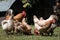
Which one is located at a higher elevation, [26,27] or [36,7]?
[36,7]

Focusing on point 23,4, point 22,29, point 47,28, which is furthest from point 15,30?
point 23,4

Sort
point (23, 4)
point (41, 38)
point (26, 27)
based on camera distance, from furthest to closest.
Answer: point (23, 4) → point (26, 27) → point (41, 38)

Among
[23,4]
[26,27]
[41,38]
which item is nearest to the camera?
[41,38]

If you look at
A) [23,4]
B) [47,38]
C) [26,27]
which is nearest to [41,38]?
[47,38]

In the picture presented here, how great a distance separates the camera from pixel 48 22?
820 cm

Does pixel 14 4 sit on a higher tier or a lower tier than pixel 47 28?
higher

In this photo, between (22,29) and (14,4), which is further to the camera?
(14,4)

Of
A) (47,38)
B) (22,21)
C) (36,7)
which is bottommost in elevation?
(47,38)

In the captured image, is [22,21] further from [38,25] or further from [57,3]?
[57,3]

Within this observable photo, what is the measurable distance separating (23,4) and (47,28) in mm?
5595

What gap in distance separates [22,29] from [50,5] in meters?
5.97

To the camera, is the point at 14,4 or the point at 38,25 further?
the point at 14,4

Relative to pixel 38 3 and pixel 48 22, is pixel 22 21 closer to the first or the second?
pixel 48 22

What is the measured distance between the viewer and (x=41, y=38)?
788 cm
